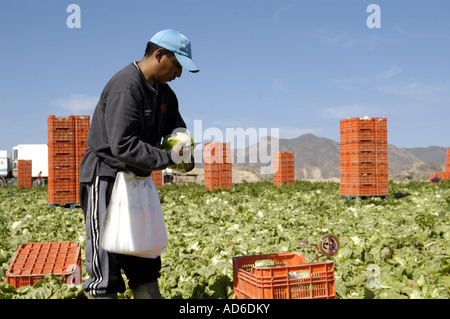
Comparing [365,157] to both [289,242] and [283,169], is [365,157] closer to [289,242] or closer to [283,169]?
[289,242]

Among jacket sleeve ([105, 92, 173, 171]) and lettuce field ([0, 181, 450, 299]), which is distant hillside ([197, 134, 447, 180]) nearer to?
lettuce field ([0, 181, 450, 299])

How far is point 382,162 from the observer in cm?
1273

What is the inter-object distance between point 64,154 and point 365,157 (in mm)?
8748

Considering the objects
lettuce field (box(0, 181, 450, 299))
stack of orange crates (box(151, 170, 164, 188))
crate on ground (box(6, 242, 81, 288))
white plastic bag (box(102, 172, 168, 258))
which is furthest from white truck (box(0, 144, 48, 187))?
white plastic bag (box(102, 172, 168, 258))

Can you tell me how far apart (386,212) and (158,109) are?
7.87 meters

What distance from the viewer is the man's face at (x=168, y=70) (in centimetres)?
287

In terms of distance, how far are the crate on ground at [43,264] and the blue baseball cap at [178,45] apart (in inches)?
84.8

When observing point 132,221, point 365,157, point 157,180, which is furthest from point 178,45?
point 157,180

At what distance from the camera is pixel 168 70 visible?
290cm

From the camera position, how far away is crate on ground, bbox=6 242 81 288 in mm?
3770

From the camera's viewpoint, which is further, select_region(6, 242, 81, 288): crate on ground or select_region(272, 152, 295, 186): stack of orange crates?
select_region(272, 152, 295, 186): stack of orange crates

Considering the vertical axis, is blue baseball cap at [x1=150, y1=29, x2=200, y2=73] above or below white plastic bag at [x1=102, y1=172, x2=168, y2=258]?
above

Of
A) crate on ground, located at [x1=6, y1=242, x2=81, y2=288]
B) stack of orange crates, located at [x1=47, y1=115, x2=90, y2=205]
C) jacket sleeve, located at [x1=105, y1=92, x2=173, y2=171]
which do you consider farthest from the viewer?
stack of orange crates, located at [x1=47, y1=115, x2=90, y2=205]
